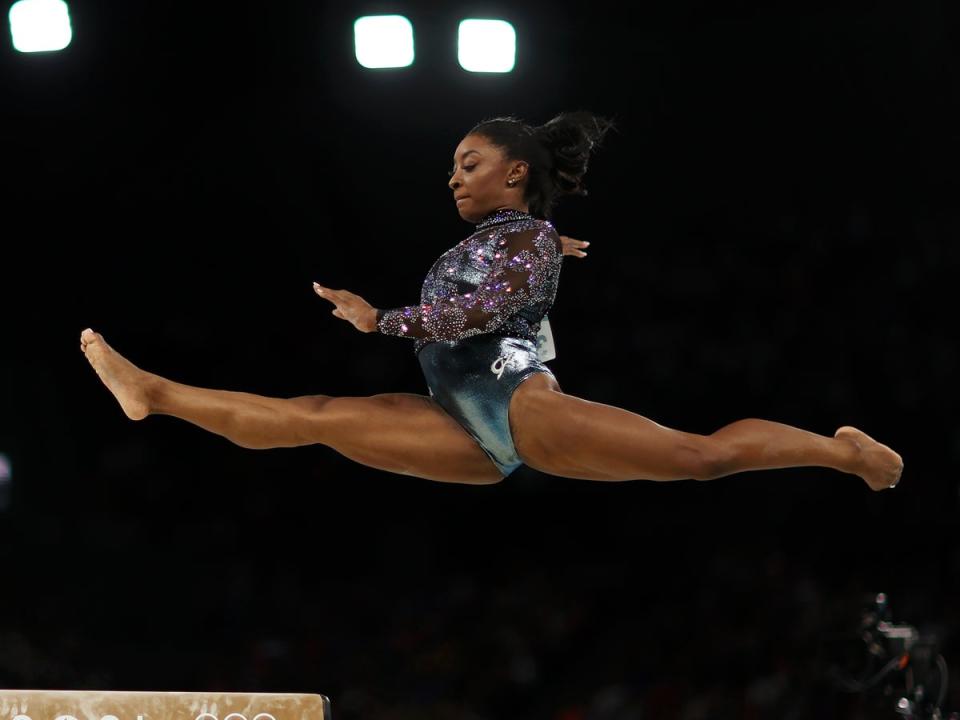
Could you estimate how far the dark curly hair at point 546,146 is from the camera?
2.64m

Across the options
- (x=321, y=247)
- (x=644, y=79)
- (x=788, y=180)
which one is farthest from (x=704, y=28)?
(x=321, y=247)

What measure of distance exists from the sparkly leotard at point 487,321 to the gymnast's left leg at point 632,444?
2.0 inches

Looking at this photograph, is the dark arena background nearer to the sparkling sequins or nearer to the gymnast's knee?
the sparkling sequins

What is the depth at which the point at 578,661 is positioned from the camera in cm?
471

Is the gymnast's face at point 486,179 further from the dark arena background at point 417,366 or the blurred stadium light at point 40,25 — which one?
the blurred stadium light at point 40,25

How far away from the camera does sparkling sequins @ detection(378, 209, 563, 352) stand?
95.4 inches

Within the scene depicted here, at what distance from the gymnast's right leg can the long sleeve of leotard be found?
0.63ft

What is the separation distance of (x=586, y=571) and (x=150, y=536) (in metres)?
1.64

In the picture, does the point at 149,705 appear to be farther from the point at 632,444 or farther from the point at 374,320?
the point at 632,444

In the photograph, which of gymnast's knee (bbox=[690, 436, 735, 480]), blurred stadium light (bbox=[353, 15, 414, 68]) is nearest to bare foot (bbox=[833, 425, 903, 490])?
gymnast's knee (bbox=[690, 436, 735, 480])

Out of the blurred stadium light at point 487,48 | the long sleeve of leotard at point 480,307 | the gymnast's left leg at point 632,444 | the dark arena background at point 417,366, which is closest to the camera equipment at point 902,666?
the dark arena background at point 417,366

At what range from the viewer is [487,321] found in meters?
2.42

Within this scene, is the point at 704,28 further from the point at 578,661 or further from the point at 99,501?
the point at 99,501

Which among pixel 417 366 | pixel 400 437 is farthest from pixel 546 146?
pixel 417 366
